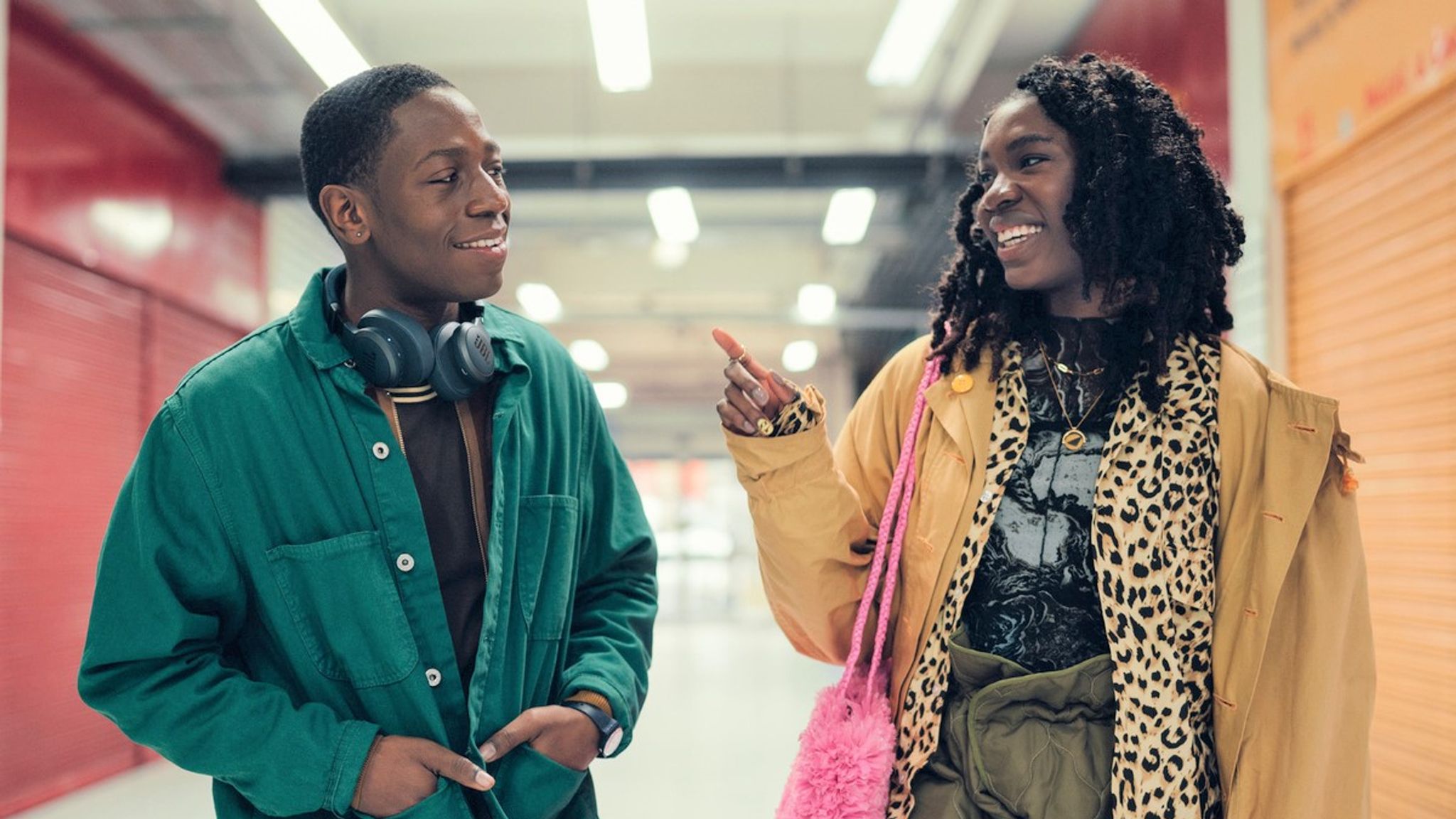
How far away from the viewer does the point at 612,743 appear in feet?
5.24

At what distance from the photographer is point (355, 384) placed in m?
1.52

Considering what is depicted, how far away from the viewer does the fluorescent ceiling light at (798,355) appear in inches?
730

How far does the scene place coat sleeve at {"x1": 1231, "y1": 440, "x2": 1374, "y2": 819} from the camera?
1.54 meters

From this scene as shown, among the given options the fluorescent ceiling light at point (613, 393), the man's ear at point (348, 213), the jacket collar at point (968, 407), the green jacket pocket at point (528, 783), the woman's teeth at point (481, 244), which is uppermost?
the fluorescent ceiling light at point (613, 393)

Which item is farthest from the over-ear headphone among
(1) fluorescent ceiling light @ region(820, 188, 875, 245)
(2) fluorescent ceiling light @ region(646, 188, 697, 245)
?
(1) fluorescent ceiling light @ region(820, 188, 875, 245)

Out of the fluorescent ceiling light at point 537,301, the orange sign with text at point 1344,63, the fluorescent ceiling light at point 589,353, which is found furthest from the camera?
the fluorescent ceiling light at point 589,353

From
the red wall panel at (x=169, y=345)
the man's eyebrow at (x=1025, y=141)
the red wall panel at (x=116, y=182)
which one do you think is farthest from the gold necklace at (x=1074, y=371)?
the red wall panel at (x=169, y=345)

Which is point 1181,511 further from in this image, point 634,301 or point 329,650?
point 634,301

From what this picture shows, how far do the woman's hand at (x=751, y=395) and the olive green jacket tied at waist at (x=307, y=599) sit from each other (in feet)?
0.85

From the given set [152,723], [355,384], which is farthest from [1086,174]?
[152,723]

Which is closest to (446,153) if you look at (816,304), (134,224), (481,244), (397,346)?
(481,244)

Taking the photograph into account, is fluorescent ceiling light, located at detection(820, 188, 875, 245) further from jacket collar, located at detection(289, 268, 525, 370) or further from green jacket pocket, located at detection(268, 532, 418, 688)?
green jacket pocket, located at detection(268, 532, 418, 688)

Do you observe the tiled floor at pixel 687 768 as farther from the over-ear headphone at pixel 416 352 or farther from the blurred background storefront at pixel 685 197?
the over-ear headphone at pixel 416 352

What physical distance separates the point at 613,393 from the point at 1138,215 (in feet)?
65.1
